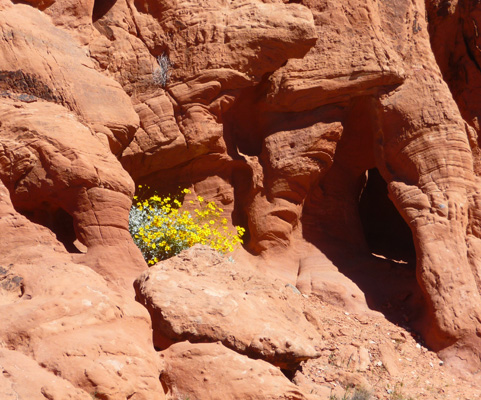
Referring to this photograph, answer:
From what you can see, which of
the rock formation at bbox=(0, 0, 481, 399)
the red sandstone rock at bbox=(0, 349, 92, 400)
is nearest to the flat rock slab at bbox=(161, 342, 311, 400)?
the rock formation at bbox=(0, 0, 481, 399)

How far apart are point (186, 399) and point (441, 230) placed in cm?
A: 395

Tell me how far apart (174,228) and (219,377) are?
9.16 ft

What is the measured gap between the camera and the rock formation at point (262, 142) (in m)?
5.29

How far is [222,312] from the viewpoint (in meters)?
4.56

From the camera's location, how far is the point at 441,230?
712 cm

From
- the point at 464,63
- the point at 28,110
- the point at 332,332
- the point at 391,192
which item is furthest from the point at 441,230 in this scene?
the point at 28,110

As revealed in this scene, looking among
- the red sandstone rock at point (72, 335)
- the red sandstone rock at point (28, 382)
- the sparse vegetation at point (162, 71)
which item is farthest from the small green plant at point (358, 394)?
the sparse vegetation at point (162, 71)

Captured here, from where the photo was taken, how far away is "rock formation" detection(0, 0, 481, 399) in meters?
5.29

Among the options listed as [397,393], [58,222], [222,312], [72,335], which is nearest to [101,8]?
[58,222]

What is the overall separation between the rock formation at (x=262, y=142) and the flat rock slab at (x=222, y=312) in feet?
0.09

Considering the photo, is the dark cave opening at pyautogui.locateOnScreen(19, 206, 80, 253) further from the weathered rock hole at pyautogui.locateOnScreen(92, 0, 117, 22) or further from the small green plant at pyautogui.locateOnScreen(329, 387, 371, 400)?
the weathered rock hole at pyautogui.locateOnScreen(92, 0, 117, 22)

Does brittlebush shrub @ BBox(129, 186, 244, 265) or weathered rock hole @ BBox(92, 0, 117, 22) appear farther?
weathered rock hole @ BBox(92, 0, 117, 22)

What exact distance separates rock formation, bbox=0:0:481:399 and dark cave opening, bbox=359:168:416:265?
8 cm

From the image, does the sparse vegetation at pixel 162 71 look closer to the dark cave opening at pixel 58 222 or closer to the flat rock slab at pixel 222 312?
the dark cave opening at pixel 58 222
